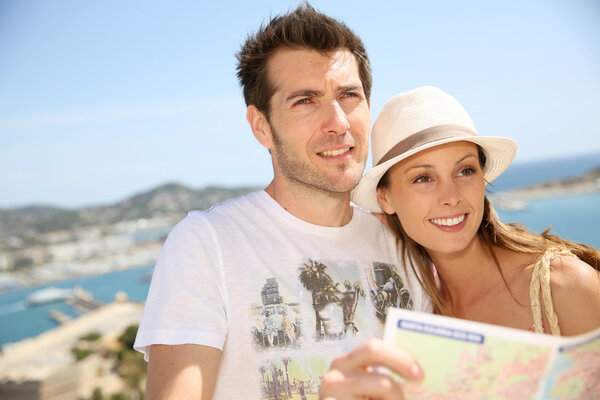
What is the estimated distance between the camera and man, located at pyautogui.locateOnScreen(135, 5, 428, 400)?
2062 mm

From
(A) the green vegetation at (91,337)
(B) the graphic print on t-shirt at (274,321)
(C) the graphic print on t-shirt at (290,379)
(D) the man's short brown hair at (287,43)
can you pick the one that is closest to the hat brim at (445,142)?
(D) the man's short brown hair at (287,43)

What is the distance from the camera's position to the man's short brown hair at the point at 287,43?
2748 mm

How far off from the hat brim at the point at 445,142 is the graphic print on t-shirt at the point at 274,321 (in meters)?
0.88

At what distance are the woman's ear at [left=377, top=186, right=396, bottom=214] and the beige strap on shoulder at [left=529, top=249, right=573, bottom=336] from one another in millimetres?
817

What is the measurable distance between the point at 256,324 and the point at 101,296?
342 feet

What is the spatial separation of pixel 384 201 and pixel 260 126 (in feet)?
3.00

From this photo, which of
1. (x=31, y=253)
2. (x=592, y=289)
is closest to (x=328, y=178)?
(x=592, y=289)

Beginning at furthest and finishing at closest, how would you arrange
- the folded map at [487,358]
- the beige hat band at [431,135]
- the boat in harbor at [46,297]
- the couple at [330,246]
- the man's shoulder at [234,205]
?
Result: 1. the boat in harbor at [46,297]
2. the man's shoulder at [234,205]
3. the beige hat band at [431,135]
4. the couple at [330,246]
5. the folded map at [487,358]

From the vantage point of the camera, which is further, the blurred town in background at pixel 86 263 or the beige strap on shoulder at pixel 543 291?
the blurred town in background at pixel 86 263

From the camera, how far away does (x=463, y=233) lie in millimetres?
2422

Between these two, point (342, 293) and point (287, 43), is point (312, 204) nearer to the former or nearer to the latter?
point (342, 293)

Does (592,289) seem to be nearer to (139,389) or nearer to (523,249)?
(523,249)

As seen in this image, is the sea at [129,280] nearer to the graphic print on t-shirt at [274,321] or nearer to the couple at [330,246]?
the couple at [330,246]

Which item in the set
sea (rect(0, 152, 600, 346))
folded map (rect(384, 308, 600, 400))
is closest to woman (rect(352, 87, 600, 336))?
folded map (rect(384, 308, 600, 400))
